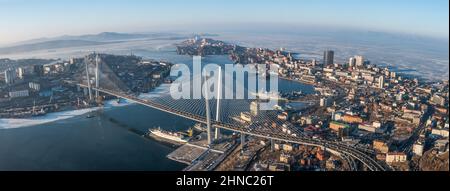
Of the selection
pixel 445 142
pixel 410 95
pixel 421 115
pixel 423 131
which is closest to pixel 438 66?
pixel 410 95

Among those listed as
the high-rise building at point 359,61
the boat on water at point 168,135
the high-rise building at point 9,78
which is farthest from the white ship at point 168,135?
the high-rise building at point 359,61

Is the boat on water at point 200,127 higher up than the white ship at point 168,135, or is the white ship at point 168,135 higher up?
the boat on water at point 200,127

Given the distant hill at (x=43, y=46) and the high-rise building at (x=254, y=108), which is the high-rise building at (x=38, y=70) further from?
the distant hill at (x=43, y=46)

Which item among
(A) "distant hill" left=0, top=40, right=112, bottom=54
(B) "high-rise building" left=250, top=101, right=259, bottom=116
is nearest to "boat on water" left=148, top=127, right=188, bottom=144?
(B) "high-rise building" left=250, top=101, right=259, bottom=116

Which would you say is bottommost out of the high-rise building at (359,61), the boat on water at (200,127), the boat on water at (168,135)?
the boat on water at (168,135)

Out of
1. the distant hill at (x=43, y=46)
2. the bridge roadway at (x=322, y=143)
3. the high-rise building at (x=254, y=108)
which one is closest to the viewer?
the bridge roadway at (x=322, y=143)

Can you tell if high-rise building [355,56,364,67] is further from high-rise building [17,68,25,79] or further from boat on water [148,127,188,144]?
high-rise building [17,68,25,79]

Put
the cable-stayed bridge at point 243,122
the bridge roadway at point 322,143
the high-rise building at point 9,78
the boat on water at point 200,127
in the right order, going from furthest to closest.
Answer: the high-rise building at point 9,78 → the boat on water at point 200,127 → the cable-stayed bridge at point 243,122 → the bridge roadway at point 322,143

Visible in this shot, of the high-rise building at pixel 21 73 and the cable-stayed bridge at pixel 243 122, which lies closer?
the cable-stayed bridge at pixel 243 122

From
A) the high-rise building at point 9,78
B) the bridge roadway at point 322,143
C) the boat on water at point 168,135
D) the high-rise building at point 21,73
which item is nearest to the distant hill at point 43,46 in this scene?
the high-rise building at point 21,73
